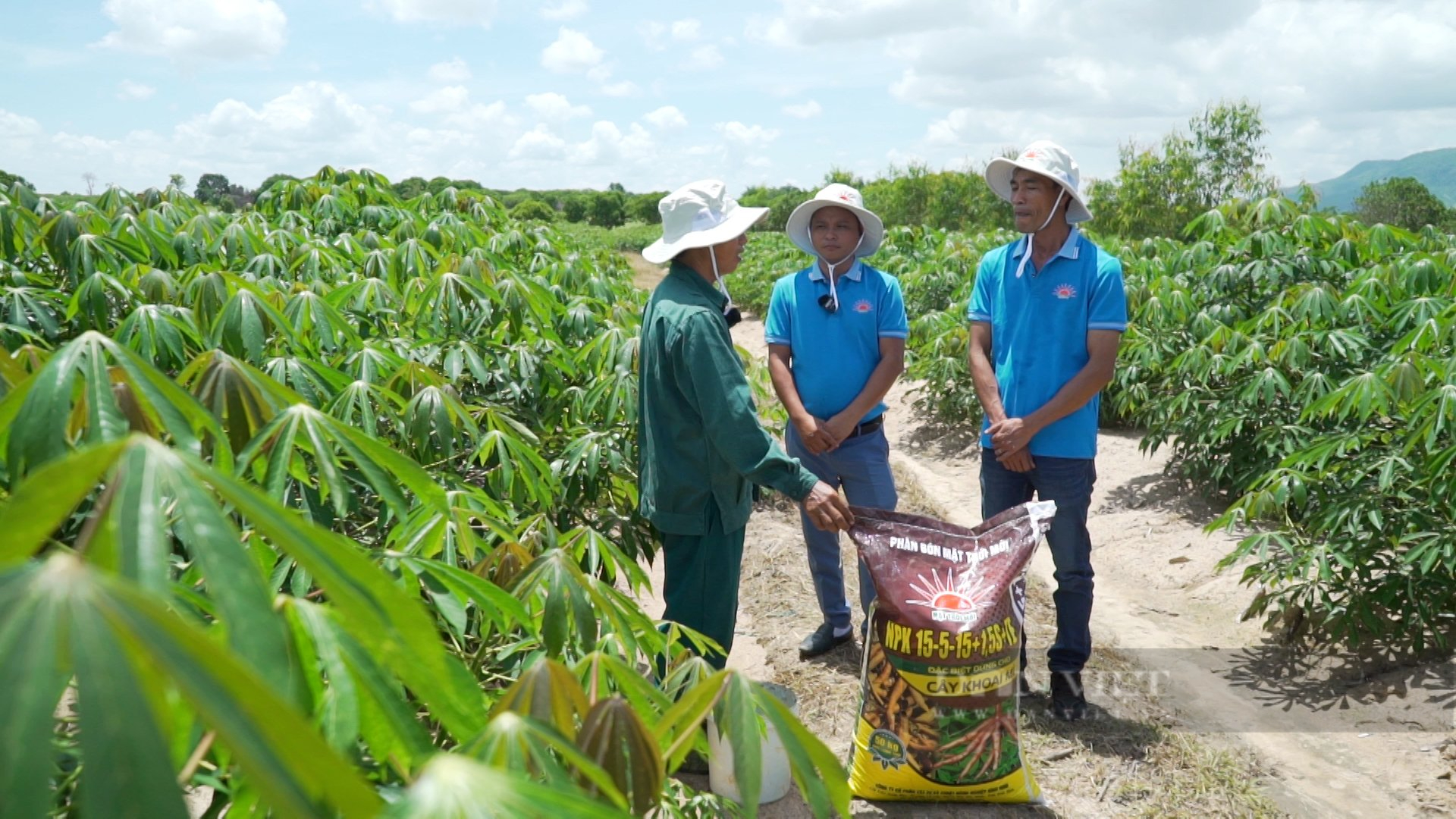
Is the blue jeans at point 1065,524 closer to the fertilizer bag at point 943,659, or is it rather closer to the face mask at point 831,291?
the fertilizer bag at point 943,659

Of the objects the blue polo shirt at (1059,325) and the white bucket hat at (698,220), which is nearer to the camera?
the white bucket hat at (698,220)

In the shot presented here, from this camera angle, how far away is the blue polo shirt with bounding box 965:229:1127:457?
2684 millimetres

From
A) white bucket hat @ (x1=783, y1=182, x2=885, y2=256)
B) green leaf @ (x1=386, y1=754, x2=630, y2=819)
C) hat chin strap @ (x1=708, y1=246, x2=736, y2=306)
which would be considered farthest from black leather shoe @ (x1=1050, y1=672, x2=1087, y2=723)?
green leaf @ (x1=386, y1=754, x2=630, y2=819)

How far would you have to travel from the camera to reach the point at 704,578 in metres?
2.39

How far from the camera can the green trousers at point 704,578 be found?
2391 millimetres

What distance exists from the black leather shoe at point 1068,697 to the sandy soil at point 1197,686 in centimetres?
5

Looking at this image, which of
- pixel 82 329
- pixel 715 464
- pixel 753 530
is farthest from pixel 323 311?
pixel 753 530

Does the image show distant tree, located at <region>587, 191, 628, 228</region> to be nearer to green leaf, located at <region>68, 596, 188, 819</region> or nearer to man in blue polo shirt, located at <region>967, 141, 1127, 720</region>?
man in blue polo shirt, located at <region>967, 141, 1127, 720</region>

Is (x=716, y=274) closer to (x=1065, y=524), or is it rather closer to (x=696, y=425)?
(x=696, y=425)

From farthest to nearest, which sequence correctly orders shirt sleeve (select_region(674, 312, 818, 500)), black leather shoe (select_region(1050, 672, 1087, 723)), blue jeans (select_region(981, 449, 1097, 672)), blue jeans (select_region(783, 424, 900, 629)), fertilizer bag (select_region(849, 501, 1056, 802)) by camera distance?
1. blue jeans (select_region(783, 424, 900, 629))
2. black leather shoe (select_region(1050, 672, 1087, 723))
3. blue jeans (select_region(981, 449, 1097, 672))
4. fertilizer bag (select_region(849, 501, 1056, 802))
5. shirt sleeve (select_region(674, 312, 818, 500))

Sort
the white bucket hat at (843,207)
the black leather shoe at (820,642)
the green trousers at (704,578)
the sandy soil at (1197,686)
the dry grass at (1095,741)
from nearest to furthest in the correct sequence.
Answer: the green trousers at (704,578) → the dry grass at (1095,741) → the sandy soil at (1197,686) → the white bucket hat at (843,207) → the black leather shoe at (820,642)

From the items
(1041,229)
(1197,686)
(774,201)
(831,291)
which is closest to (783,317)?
(831,291)

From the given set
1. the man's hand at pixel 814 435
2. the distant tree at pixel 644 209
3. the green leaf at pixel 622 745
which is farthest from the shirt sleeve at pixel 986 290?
the distant tree at pixel 644 209

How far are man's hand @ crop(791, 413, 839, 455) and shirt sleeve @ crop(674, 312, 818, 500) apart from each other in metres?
0.92
